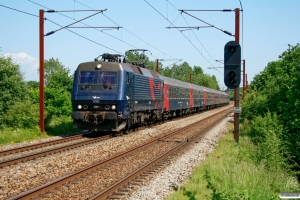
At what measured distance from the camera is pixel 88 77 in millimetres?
18438

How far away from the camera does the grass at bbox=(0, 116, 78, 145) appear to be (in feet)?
55.6

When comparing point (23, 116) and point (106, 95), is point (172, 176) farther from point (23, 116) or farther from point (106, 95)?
point (23, 116)

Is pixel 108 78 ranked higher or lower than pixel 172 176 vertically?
higher

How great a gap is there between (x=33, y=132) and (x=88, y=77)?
3.65m

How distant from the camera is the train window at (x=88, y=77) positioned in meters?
18.4

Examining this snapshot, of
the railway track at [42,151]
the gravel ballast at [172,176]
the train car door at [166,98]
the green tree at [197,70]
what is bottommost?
the gravel ballast at [172,176]

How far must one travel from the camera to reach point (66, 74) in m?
39.1

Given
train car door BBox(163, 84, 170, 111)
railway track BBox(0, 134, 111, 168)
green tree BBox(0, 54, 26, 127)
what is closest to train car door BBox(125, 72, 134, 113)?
railway track BBox(0, 134, 111, 168)

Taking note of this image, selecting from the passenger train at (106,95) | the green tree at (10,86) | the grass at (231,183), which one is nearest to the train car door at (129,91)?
the passenger train at (106,95)

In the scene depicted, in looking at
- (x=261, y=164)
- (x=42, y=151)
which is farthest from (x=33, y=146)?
(x=261, y=164)

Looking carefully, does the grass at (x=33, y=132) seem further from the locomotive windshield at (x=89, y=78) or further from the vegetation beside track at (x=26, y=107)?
the locomotive windshield at (x=89, y=78)

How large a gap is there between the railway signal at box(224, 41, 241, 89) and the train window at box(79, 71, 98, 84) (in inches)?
292

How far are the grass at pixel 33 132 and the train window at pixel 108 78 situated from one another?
12.4 feet

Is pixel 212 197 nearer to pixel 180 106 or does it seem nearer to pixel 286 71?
pixel 286 71
